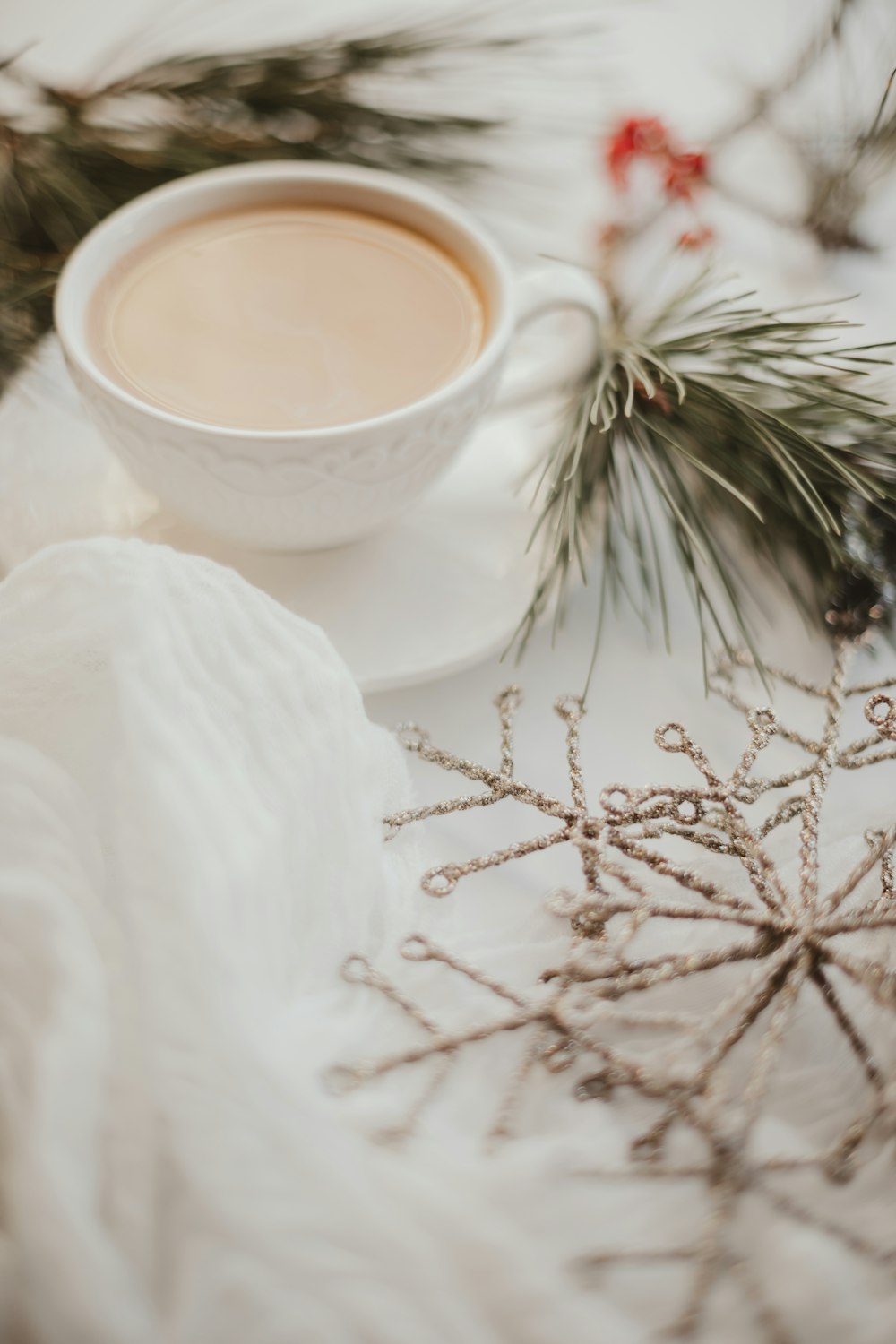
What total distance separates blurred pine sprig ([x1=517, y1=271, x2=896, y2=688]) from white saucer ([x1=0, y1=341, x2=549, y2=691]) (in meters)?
0.02

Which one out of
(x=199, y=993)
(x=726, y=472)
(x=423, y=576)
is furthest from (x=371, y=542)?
(x=199, y=993)

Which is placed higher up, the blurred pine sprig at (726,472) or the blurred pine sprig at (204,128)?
the blurred pine sprig at (204,128)

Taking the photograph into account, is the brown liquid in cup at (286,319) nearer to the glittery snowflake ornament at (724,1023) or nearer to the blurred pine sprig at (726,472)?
the blurred pine sprig at (726,472)

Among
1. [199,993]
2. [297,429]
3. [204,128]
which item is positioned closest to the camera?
[199,993]

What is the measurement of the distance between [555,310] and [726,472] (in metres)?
0.10

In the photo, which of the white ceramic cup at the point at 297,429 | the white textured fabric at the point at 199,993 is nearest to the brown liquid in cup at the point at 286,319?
the white ceramic cup at the point at 297,429

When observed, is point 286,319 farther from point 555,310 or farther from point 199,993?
point 199,993

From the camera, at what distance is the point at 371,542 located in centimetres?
48

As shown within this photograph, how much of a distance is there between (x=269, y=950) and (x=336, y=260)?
0.35 meters

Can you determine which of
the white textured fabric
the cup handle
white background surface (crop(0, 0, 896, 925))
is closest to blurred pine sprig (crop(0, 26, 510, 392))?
white background surface (crop(0, 0, 896, 925))

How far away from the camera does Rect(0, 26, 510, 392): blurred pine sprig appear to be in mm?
545

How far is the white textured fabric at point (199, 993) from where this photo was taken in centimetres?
22

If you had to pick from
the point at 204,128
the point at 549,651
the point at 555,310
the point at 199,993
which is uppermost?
the point at 204,128

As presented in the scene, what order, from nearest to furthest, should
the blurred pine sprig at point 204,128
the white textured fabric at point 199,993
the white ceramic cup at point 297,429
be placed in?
the white textured fabric at point 199,993 → the white ceramic cup at point 297,429 → the blurred pine sprig at point 204,128
